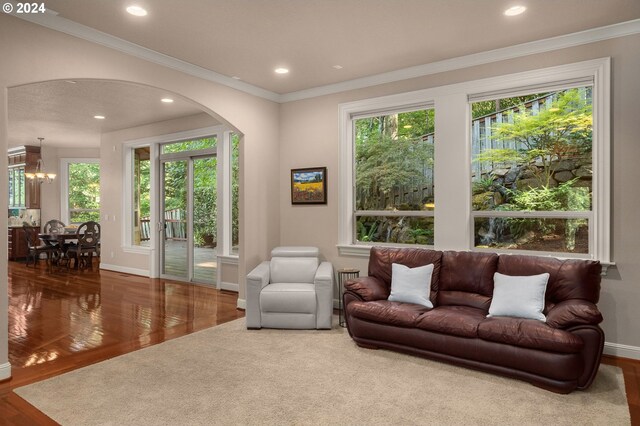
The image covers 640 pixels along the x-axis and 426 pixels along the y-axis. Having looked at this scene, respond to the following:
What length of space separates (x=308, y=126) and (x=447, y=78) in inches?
74.4

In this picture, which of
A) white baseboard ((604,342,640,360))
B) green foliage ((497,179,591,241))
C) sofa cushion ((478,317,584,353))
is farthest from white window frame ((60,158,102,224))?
white baseboard ((604,342,640,360))

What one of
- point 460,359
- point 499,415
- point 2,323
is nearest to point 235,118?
point 2,323

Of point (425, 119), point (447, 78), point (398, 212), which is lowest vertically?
point (398, 212)

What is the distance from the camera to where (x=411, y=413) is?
8.63 feet

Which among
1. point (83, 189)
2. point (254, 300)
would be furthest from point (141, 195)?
point (254, 300)

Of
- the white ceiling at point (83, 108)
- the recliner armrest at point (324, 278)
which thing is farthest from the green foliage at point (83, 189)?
the recliner armrest at point (324, 278)

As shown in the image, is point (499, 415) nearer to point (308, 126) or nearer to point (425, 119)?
point (425, 119)

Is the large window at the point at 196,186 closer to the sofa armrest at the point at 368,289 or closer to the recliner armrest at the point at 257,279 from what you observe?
the recliner armrest at the point at 257,279

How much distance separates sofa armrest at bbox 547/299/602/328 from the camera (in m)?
2.93

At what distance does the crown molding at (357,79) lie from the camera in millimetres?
3482

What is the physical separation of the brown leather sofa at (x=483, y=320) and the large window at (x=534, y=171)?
1.82ft

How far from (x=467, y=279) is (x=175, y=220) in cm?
551

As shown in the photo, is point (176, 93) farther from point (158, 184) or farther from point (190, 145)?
point (158, 184)

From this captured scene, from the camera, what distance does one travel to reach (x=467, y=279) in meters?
3.94
